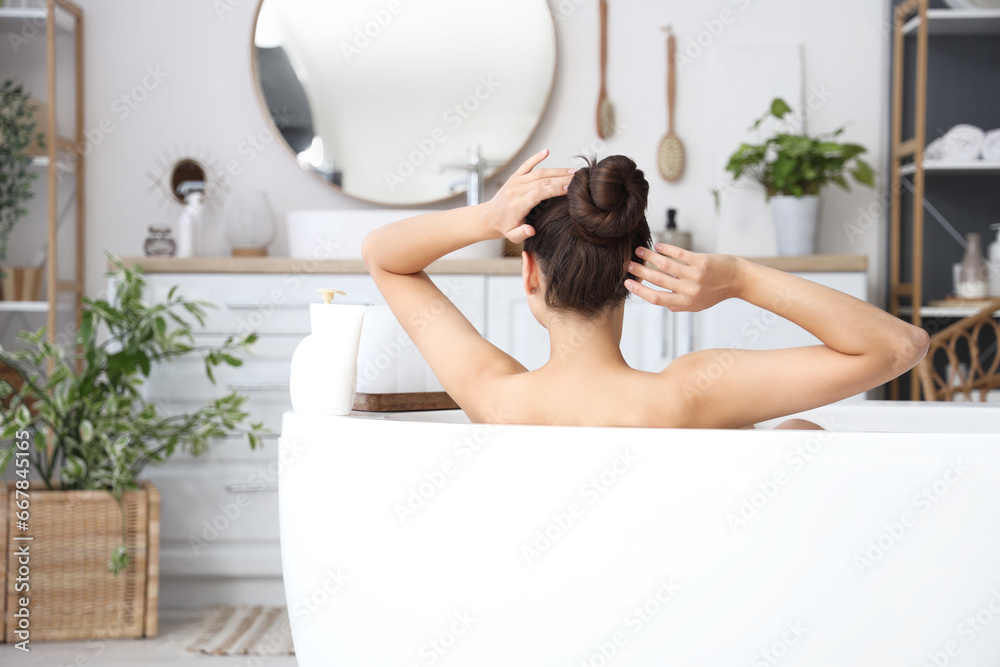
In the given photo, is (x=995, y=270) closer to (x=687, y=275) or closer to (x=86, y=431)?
(x=687, y=275)

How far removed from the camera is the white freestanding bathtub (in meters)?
0.93

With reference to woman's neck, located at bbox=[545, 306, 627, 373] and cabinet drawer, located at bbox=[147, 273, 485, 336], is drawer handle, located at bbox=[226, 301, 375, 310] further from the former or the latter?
woman's neck, located at bbox=[545, 306, 627, 373]

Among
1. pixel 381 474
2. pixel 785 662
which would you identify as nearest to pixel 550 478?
pixel 381 474

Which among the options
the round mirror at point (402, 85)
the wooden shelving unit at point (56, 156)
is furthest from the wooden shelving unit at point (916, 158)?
the wooden shelving unit at point (56, 156)

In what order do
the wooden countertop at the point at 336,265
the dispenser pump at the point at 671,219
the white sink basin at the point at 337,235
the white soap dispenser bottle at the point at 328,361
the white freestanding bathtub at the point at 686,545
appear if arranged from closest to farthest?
the white freestanding bathtub at the point at 686,545, the white soap dispenser bottle at the point at 328,361, the wooden countertop at the point at 336,265, the white sink basin at the point at 337,235, the dispenser pump at the point at 671,219

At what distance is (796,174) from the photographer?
242 cm

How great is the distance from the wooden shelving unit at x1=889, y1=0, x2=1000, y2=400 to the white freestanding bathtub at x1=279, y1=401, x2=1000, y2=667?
1614 millimetres

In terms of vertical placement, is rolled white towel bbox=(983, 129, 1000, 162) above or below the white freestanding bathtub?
above

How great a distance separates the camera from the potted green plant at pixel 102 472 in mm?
1949

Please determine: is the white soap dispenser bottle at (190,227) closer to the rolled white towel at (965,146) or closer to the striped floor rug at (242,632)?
the striped floor rug at (242,632)

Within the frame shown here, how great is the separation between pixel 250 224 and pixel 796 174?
5.42 ft

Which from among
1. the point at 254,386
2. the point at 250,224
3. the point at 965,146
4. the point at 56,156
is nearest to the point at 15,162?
the point at 56,156

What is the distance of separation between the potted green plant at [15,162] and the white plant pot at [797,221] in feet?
7.20

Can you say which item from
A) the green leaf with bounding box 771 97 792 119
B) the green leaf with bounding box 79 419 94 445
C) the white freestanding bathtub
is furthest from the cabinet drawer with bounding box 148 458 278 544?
the green leaf with bounding box 771 97 792 119
